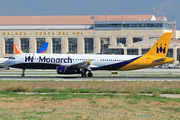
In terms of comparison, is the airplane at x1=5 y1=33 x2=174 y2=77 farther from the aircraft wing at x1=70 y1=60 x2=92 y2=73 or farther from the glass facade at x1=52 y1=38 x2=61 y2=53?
the glass facade at x1=52 y1=38 x2=61 y2=53

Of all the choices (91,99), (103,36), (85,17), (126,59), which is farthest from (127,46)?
(91,99)

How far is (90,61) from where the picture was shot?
4719 cm

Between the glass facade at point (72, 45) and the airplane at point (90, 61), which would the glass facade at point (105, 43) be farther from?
the airplane at point (90, 61)

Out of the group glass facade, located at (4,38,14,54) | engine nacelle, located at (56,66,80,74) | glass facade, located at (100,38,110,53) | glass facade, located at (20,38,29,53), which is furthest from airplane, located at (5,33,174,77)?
glass facade, located at (4,38,14,54)

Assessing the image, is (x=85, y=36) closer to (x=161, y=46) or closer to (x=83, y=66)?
(x=161, y=46)

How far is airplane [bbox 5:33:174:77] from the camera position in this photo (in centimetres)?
4759

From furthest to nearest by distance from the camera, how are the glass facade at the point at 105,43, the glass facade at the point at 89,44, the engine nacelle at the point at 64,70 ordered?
the glass facade at the point at 89,44
the glass facade at the point at 105,43
the engine nacelle at the point at 64,70

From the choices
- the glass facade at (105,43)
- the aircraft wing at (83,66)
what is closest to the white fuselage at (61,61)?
the aircraft wing at (83,66)

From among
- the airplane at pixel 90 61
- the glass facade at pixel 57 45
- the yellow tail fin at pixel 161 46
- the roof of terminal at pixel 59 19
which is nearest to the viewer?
the airplane at pixel 90 61

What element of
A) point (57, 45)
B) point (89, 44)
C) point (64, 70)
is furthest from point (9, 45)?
point (64, 70)

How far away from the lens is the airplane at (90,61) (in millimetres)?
47594

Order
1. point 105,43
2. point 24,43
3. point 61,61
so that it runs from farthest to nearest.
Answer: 1. point 24,43
2. point 105,43
3. point 61,61

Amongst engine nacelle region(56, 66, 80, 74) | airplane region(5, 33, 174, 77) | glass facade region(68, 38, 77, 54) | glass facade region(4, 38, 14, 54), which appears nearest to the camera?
engine nacelle region(56, 66, 80, 74)

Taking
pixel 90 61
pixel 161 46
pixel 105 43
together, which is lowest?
pixel 90 61
